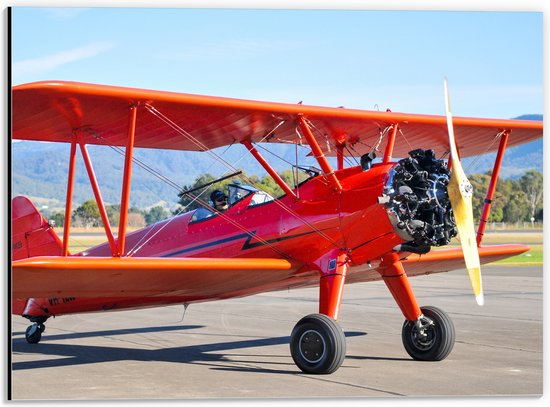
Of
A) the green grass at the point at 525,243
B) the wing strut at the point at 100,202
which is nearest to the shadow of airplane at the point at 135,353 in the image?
the wing strut at the point at 100,202

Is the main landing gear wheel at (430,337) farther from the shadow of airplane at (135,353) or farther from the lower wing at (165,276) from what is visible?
the shadow of airplane at (135,353)

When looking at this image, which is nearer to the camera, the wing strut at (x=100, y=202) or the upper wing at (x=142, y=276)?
the upper wing at (x=142, y=276)

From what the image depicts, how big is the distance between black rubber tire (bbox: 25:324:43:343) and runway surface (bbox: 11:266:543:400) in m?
0.12

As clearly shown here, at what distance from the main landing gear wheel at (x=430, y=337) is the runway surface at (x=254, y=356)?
146 mm

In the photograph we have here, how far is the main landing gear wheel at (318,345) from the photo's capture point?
8438mm

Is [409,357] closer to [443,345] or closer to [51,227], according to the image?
[443,345]

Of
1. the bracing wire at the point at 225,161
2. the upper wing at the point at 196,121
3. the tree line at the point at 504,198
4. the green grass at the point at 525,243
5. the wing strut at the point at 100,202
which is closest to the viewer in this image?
A: the upper wing at the point at 196,121

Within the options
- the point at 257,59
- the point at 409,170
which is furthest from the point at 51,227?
the point at 409,170

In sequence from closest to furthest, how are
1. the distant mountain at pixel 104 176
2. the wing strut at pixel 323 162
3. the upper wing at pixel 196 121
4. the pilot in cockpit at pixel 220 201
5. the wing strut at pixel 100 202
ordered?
the upper wing at pixel 196 121 < the wing strut at pixel 100 202 < the wing strut at pixel 323 162 < the pilot in cockpit at pixel 220 201 < the distant mountain at pixel 104 176

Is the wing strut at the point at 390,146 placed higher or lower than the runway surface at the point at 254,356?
higher

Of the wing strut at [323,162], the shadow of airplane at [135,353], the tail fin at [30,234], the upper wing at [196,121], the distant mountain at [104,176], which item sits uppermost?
the distant mountain at [104,176]

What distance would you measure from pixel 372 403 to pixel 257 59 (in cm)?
340

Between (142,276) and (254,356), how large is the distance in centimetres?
200

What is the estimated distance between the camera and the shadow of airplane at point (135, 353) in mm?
9642
